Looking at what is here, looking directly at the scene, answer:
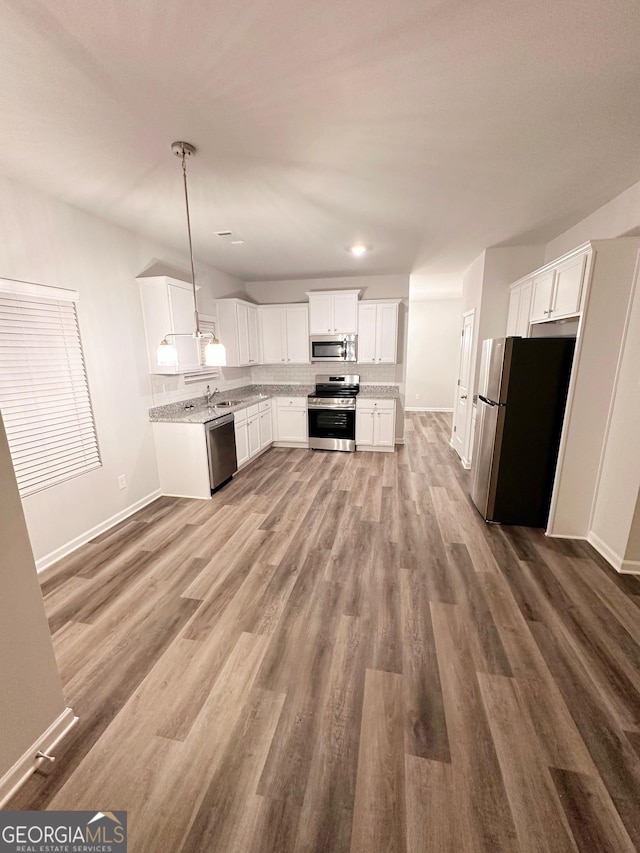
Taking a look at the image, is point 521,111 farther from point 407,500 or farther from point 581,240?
point 407,500

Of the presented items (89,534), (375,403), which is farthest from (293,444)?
(89,534)

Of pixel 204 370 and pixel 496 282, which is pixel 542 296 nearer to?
pixel 496 282

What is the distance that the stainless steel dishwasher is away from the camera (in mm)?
3912

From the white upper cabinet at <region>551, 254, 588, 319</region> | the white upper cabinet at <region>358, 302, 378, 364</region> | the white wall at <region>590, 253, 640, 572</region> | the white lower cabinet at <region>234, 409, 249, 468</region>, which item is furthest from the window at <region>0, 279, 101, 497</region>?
the white wall at <region>590, 253, 640, 572</region>

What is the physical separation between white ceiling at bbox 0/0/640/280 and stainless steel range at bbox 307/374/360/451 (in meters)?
2.97

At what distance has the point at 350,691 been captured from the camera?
5.49 feet

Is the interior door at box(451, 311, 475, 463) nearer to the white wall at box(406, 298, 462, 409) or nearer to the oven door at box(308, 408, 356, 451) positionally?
the oven door at box(308, 408, 356, 451)

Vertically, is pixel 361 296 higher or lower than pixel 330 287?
lower

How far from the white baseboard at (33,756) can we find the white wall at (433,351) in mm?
8394

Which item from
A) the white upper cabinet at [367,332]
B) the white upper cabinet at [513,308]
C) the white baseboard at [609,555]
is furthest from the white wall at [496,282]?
the white baseboard at [609,555]

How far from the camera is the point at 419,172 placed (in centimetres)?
230

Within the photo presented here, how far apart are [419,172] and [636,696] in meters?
3.27

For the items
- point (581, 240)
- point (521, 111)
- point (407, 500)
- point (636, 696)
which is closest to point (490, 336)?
point (581, 240)

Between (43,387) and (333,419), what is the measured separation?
3.83 meters
